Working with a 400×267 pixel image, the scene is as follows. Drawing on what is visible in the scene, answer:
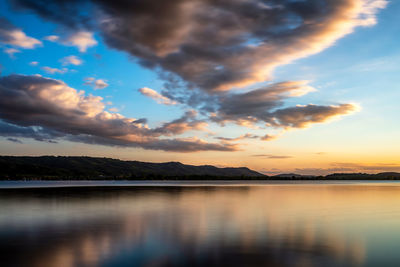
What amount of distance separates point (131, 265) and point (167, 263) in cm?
169

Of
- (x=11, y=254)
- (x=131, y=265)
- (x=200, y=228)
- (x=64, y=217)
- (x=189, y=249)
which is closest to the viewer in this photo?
(x=131, y=265)

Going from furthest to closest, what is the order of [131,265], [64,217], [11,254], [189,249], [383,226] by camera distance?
[64,217] < [383,226] < [189,249] < [11,254] < [131,265]

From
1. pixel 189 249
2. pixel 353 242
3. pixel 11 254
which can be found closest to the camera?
pixel 11 254

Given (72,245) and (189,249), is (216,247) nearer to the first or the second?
(189,249)

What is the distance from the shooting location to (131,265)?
15758mm

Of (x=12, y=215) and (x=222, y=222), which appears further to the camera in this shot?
(x=12, y=215)

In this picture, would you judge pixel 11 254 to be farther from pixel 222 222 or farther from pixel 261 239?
pixel 222 222

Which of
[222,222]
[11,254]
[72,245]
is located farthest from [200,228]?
[11,254]

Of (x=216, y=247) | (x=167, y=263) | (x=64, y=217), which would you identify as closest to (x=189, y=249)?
(x=216, y=247)

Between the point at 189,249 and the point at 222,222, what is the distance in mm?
11503

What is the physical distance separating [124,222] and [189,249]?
502 inches

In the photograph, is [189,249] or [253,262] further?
[189,249]

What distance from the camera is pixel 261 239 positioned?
2242cm

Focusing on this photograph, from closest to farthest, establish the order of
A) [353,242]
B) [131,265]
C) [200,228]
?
1. [131,265]
2. [353,242]
3. [200,228]
